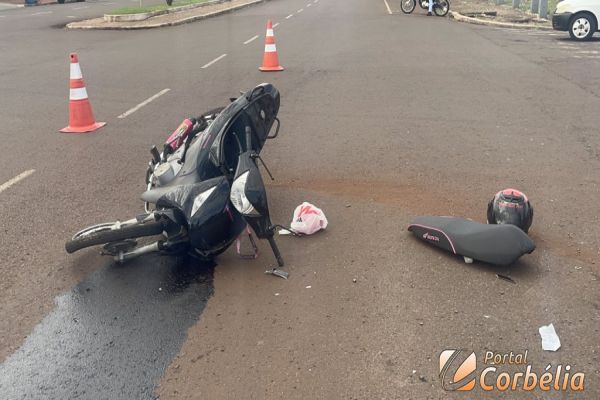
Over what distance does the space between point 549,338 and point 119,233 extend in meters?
2.82

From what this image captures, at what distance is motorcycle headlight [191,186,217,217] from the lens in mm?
4012

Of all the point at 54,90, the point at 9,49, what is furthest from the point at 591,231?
the point at 9,49

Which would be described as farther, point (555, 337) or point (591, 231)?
point (591, 231)

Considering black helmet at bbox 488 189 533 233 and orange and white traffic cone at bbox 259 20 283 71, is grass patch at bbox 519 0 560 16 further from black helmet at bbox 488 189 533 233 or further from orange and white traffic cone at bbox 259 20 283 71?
black helmet at bbox 488 189 533 233

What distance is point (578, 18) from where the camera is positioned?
17078mm

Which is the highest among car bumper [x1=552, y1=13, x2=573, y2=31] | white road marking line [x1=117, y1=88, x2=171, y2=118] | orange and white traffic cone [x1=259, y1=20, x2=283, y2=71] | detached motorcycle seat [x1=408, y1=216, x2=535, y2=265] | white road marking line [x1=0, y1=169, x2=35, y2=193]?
car bumper [x1=552, y1=13, x2=573, y2=31]

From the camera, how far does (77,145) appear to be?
7605 mm

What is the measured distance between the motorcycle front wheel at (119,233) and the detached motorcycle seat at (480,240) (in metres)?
2.01

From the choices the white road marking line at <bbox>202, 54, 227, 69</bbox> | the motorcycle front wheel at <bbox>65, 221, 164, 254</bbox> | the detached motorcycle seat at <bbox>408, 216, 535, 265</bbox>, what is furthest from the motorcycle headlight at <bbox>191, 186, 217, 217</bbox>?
the white road marking line at <bbox>202, 54, 227, 69</bbox>

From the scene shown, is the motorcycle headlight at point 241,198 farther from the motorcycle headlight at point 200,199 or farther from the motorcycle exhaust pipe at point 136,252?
the motorcycle exhaust pipe at point 136,252

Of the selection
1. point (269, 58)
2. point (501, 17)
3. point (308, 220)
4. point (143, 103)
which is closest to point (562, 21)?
point (501, 17)

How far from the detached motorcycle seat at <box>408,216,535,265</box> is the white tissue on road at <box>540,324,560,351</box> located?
693 mm

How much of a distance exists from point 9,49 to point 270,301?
15634mm

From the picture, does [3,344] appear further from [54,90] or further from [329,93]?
[54,90]
